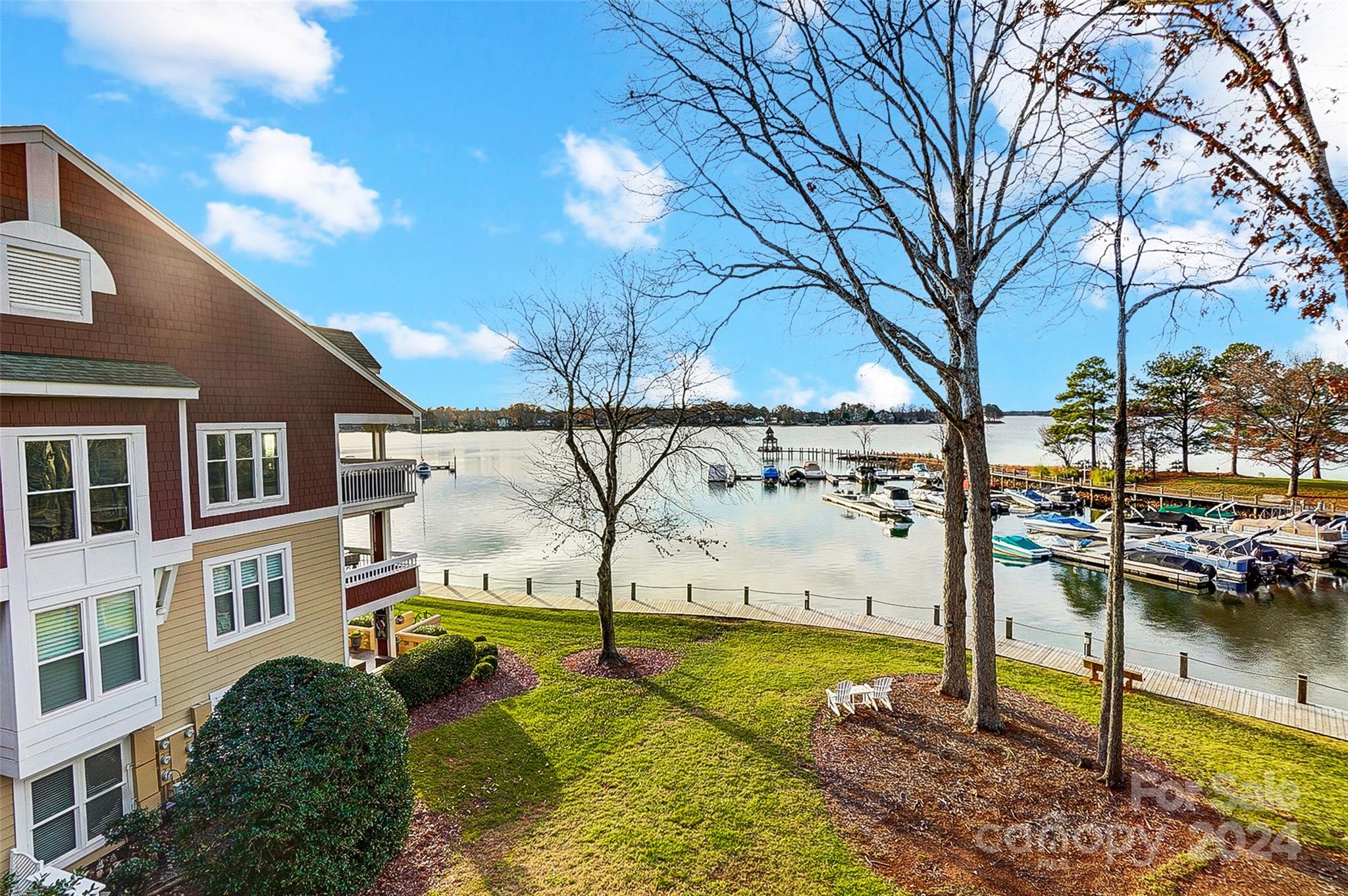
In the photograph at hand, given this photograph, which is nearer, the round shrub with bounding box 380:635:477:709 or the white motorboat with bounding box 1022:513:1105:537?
the round shrub with bounding box 380:635:477:709

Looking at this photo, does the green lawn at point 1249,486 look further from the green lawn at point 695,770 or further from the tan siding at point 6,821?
the tan siding at point 6,821

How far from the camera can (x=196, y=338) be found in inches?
354

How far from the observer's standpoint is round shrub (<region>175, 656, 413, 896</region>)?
18.7 ft

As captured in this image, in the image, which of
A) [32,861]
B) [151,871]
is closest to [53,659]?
[32,861]

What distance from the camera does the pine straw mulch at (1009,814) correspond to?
584 centimetres

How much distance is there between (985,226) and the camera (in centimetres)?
942

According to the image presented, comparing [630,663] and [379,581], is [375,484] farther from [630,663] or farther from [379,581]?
[630,663]

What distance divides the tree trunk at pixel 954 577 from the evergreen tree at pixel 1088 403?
47.9 m

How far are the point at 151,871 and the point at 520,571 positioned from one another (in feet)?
63.0

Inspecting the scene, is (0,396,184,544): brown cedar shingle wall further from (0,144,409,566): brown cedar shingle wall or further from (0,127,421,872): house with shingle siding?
(0,144,409,566): brown cedar shingle wall

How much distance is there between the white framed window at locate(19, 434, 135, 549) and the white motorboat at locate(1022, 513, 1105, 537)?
39124 millimetres

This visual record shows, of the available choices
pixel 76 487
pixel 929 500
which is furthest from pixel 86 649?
pixel 929 500

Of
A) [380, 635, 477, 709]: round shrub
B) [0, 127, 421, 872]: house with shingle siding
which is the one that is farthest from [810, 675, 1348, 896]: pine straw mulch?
[0, 127, 421, 872]: house with shingle siding

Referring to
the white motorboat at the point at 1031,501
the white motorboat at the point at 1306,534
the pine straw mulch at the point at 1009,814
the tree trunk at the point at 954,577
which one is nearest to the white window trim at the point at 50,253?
the pine straw mulch at the point at 1009,814
